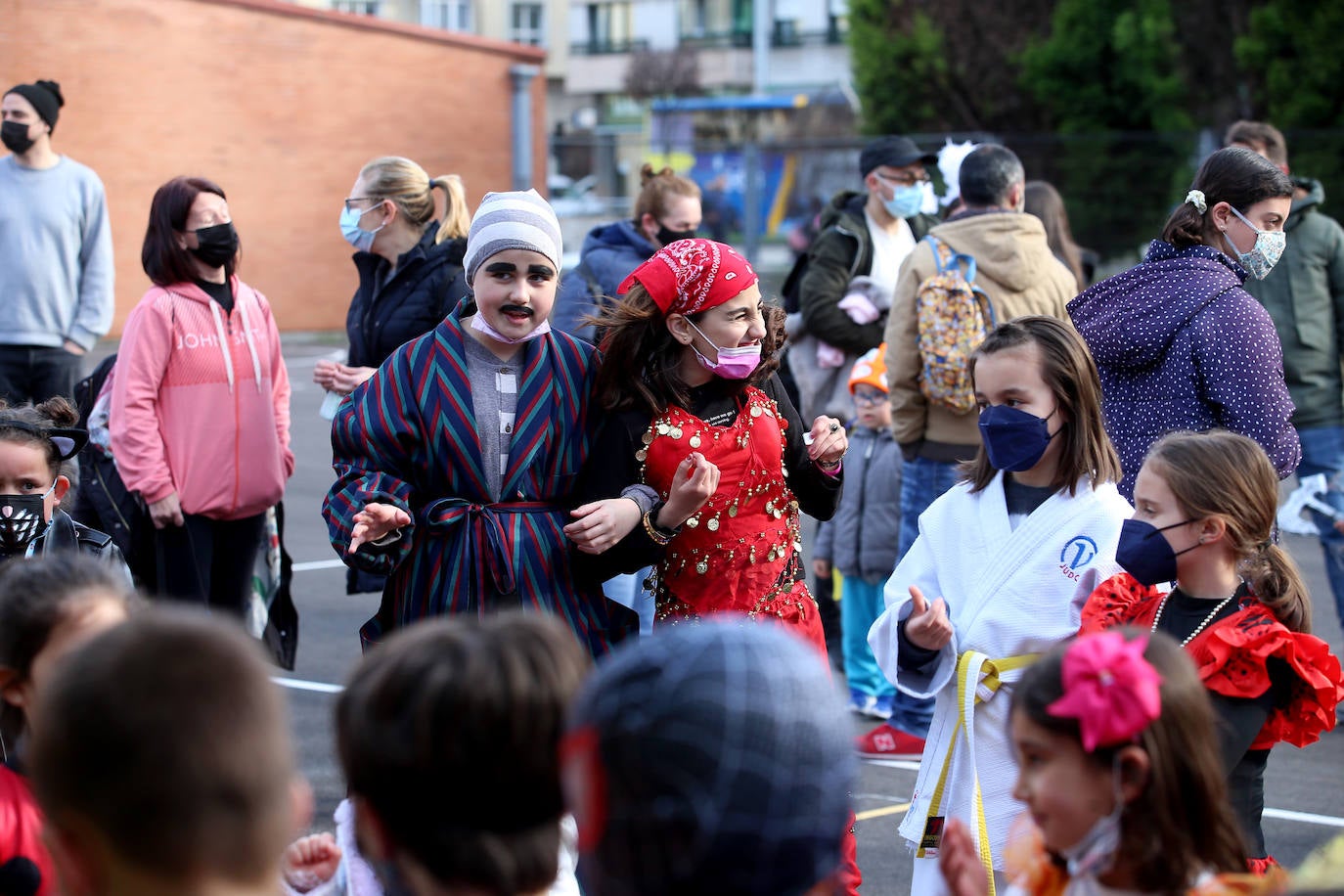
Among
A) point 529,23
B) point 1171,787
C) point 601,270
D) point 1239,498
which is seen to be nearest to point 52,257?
point 601,270

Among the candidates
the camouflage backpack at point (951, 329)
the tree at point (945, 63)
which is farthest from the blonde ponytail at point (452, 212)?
the tree at point (945, 63)

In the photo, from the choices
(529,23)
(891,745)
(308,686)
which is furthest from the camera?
(529,23)

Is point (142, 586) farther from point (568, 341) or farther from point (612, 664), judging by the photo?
point (612, 664)

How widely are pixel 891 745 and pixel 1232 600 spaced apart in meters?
2.97

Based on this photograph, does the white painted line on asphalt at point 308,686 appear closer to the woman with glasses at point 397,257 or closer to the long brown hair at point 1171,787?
the woman with glasses at point 397,257

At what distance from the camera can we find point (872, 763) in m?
5.96

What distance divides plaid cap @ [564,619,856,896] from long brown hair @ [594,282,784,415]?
82.2 inches

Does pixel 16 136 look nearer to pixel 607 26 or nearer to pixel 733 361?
pixel 733 361

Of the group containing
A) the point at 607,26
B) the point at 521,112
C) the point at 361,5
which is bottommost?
the point at 521,112

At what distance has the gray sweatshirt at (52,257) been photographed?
7195 mm

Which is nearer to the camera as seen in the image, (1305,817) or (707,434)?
(707,434)

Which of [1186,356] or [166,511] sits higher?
[1186,356]

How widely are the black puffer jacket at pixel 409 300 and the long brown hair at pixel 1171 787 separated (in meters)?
3.67

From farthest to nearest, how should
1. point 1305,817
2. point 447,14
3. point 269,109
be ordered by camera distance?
point 447,14
point 269,109
point 1305,817
